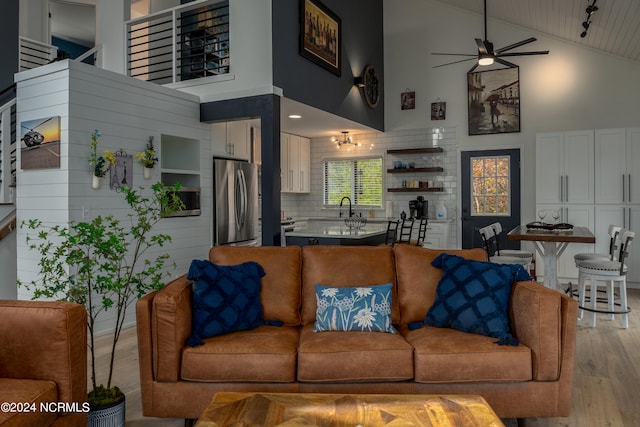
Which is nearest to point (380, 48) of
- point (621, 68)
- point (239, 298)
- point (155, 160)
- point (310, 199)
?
point (310, 199)

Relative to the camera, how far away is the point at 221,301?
255cm

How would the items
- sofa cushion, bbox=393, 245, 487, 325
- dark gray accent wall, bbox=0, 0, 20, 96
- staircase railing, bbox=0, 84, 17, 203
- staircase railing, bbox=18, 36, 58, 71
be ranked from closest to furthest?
1. sofa cushion, bbox=393, 245, 487, 325
2. staircase railing, bbox=0, 84, 17, 203
3. dark gray accent wall, bbox=0, 0, 20, 96
4. staircase railing, bbox=18, 36, 58, 71

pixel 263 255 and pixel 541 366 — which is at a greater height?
pixel 263 255

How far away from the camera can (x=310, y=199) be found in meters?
8.95

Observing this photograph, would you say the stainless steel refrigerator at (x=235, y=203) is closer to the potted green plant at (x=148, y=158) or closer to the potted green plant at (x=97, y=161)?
the potted green plant at (x=148, y=158)

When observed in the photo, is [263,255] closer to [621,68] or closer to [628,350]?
[628,350]

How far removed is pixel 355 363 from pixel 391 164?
248 inches

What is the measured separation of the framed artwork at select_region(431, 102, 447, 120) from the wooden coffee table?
6.57 metres

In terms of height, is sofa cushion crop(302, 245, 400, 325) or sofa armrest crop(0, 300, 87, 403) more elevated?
sofa cushion crop(302, 245, 400, 325)

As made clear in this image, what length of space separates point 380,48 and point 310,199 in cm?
306

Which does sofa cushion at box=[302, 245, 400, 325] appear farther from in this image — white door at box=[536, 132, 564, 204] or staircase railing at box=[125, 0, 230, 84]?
white door at box=[536, 132, 564, 204]

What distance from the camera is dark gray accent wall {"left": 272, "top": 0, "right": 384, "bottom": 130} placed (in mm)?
5215

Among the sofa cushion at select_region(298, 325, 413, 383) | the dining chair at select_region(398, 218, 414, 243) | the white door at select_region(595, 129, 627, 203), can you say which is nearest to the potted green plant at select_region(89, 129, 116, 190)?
the sofa cushion at select_region(298, 325, 413, 383)

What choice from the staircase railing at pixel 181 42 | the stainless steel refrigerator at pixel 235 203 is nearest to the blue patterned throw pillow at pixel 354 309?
the stainless steel refrigerator at pixel 235 203
